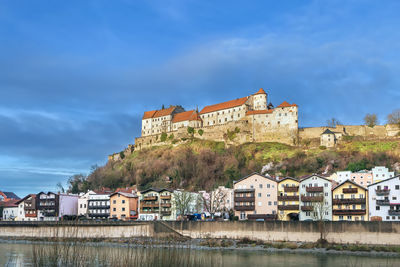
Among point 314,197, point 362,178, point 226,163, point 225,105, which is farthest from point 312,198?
point 225,105

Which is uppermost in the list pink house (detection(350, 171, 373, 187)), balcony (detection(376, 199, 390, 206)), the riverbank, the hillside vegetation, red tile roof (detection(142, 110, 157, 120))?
red tile roof (detection(142, 110, 157, 120))

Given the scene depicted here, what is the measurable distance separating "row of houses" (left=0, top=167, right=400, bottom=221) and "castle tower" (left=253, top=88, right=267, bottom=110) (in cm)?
4333

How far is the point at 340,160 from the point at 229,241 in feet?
155

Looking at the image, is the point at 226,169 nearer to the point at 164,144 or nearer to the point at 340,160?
the point at 340,160

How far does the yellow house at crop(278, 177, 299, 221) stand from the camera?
71625 millimetres

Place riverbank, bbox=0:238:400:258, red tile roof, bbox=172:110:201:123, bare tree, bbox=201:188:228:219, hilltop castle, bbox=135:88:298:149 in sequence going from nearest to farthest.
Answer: riverbank, bbox=0:238:400:258 < bare tree, bbox=201:188:228:219 < hilltop castle, bbox=135:88:298:149 < red tile roof, bbox=172:110:201:123

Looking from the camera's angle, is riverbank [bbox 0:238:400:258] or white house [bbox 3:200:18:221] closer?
riverbank [bbox 0:238:400:258]

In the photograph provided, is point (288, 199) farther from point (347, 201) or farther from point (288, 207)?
point (347, 201)

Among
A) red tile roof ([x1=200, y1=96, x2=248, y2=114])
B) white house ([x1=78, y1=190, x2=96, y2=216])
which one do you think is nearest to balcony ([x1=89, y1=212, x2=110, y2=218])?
white house ([x1=78, y1=190, x2=96, y2=216])

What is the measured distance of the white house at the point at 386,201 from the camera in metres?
63.7

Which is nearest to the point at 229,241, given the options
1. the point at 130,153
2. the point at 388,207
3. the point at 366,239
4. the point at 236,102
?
the point at 366,239

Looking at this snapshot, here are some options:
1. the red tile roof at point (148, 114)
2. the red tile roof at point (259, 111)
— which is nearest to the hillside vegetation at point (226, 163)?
the red tile roof at point (259, 111)

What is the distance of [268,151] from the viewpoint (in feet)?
366

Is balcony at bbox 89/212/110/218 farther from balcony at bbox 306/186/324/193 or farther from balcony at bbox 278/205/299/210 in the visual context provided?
balcony at bbox 306/186/324/193
